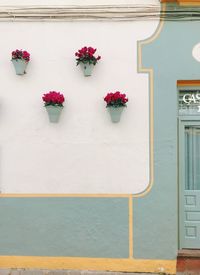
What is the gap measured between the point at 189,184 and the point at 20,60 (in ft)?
10.7

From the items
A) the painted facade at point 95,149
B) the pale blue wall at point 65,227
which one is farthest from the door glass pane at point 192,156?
the pale blue wall at point 65,227

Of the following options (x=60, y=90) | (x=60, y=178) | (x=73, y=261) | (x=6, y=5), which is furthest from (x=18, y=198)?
(x=6, y=5)

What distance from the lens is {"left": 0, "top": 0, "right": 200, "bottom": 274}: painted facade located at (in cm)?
607

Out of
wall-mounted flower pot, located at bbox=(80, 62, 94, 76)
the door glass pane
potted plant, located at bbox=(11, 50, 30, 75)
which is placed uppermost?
potted plant, located at bbox=(11, 50, 30, 75)

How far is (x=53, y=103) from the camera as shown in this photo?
603 cm

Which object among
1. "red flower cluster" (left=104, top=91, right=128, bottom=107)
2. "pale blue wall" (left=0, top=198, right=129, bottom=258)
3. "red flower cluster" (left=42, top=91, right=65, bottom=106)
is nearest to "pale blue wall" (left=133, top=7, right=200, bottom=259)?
"pale blue wall" (left=0, top=198, right=129, bottom=258)

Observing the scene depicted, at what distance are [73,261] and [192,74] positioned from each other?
3382mm

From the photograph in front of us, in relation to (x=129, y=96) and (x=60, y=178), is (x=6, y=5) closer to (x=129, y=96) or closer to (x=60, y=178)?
(x=129, y=96)

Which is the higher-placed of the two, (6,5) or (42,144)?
(6,5)

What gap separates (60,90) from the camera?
623cm

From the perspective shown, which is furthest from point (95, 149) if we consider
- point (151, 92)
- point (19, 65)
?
point (19, 65)

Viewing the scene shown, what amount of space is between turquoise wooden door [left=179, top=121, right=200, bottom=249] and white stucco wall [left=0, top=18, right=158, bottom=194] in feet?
2.03

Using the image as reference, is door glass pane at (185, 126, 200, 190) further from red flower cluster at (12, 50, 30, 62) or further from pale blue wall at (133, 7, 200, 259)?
red flower cluster at (12, 50, 30, 62)

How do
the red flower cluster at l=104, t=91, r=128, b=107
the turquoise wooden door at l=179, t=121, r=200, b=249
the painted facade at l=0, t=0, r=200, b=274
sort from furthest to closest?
the turquoise wooden door at l=179, t=121, r=200, b=249
the painted facade at l=0, t=0, r=200, b=274
the red flower cluster at l=104, t=91, r=128, b=107
